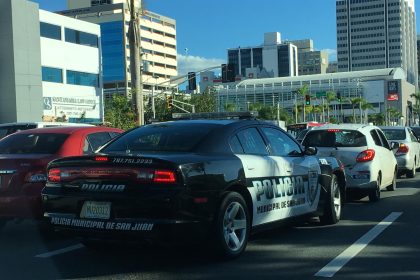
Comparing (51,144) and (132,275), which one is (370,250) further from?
(51,144)

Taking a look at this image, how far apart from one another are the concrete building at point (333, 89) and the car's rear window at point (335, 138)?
132458 millimetres

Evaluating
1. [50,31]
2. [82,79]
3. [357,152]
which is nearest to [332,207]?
[357,152]

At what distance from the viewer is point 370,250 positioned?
690cm

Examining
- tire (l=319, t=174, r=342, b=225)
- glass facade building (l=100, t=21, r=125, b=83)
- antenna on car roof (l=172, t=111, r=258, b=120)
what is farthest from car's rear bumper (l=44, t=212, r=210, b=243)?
glass facade building (l=100, t=21, r=125, b=83)

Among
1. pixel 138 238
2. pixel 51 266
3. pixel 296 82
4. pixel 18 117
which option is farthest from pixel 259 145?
pixel 296 82

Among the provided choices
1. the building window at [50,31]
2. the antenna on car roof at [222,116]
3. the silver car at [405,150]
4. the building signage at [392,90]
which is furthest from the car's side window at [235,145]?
the building signage at [392,90]

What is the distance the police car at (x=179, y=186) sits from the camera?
5.68m

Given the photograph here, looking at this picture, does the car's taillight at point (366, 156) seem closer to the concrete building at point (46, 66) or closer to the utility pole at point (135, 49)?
the utility pole at point (135, 49)

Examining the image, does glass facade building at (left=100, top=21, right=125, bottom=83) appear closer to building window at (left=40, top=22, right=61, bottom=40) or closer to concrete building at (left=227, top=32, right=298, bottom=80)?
building window at (left=40, top=22, right=61, bottom=40)

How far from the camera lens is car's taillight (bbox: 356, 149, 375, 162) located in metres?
11.2

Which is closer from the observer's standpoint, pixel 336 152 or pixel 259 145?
pixel 259 145

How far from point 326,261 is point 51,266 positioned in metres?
3.12

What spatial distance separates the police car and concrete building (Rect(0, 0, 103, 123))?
3692cm

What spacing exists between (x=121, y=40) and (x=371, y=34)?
285 feet
